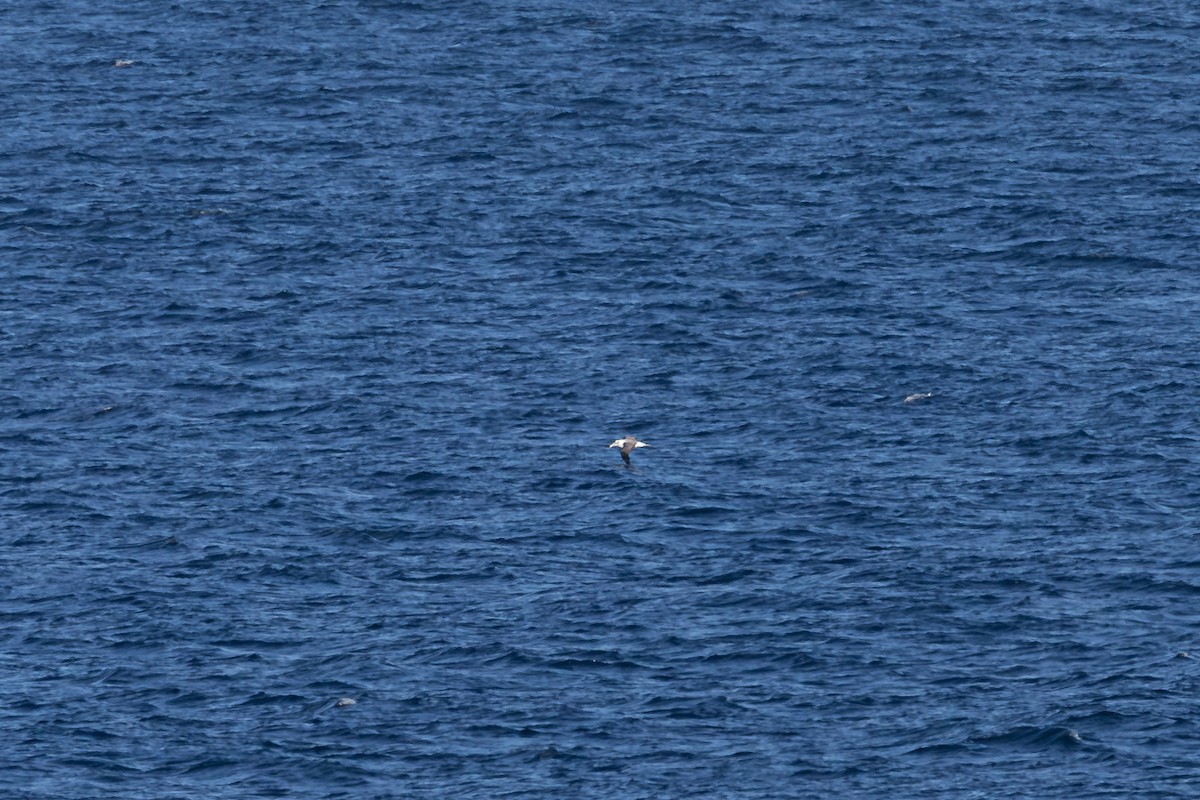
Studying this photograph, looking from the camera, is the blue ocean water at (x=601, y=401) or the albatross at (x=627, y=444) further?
the albatross at (x=627, y=444)

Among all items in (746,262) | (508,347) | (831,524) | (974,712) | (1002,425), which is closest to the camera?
(974,712)

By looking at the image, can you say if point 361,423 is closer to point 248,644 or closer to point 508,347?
point 508,347

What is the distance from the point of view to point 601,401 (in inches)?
4500

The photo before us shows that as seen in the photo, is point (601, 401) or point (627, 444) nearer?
point (627, 444)

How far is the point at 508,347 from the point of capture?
394ft

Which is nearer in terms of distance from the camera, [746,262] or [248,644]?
[248,644]

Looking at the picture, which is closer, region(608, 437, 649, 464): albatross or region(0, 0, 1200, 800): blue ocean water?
region(0, 0, 1200, 800): blue ocean water

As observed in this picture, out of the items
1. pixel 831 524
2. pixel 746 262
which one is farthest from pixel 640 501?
pixel 746 262

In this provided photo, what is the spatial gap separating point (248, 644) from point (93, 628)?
19.5 feet

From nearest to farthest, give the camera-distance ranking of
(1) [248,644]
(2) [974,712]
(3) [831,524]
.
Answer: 1. (2) [974,712]
2. (1) [248,644]
3. (3) [831,524]

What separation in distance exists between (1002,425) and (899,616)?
1721 centimetres

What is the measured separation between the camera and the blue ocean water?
89375 mm

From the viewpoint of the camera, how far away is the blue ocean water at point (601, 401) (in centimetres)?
8938

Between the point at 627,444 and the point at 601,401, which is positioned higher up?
the point at 627,444
